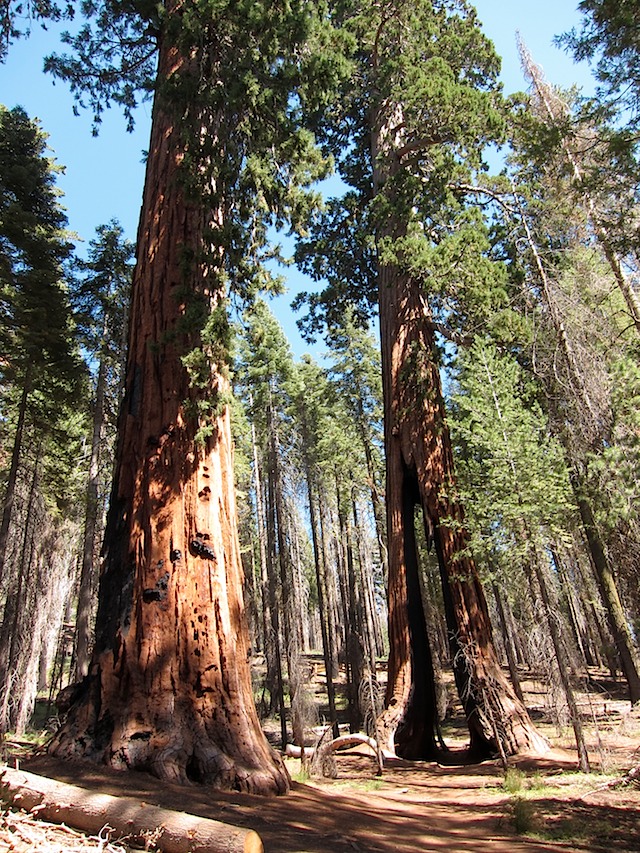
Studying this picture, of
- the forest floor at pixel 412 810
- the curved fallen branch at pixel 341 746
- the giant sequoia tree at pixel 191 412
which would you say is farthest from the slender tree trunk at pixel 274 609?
the giant sequoia tree at pixel 191 412

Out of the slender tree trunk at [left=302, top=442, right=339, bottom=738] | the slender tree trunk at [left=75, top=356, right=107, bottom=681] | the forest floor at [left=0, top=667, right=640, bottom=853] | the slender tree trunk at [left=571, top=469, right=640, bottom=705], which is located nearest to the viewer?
the forest floor at [left=0, top=667, right=640, bottom=853]

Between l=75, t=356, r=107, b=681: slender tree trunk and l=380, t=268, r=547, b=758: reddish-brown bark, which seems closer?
l=380, t=268, r=547, b=758: reddish-brown bark

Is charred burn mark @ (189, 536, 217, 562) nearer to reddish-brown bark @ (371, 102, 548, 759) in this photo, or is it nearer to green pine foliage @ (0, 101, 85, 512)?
reddish-brown bark @ (371, 102, 548, 759)

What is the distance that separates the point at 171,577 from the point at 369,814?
2.54m

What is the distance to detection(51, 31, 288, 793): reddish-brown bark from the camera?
4.09 meters

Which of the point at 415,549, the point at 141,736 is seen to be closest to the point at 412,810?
the point at 141,736

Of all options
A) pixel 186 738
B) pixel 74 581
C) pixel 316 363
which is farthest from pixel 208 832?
pixel 74 581

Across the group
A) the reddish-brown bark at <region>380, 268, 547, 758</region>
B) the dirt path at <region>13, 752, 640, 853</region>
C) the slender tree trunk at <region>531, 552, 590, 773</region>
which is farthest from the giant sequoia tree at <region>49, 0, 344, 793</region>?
the slender tree trunk at <region>531, 552, 590, 773</region>

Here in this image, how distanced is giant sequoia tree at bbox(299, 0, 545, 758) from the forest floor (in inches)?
50.1

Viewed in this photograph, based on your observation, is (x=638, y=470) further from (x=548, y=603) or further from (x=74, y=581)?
(x=74, y=581)

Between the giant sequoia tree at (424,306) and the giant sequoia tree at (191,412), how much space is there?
268 centimetres

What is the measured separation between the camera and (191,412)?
209 inches

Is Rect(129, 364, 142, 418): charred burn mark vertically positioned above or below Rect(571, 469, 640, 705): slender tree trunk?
above

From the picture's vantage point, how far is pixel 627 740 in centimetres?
940
